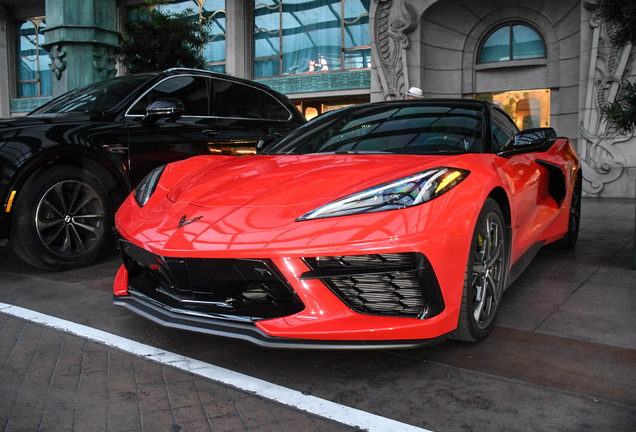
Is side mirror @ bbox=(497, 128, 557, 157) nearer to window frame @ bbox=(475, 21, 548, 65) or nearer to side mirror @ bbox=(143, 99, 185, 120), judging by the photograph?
side mirror @ bbox=(143, 99, 185, 120)

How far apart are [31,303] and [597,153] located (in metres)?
11.2

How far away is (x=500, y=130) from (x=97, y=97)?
143 inches

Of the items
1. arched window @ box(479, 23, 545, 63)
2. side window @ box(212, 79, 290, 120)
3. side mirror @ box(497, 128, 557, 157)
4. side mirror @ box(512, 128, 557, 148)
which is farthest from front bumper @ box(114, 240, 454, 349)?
arched window @ box(479, 23, 545, 63)

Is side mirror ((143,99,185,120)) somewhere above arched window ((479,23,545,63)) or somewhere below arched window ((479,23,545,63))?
below

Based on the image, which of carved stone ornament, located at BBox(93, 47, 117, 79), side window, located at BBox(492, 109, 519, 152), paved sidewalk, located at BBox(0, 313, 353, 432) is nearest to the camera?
paved sidewalk, located at BBox(0, 313, 353, 432)

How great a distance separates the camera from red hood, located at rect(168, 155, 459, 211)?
99.8 inches

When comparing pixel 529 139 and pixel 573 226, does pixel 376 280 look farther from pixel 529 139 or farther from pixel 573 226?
→ pixel 573 226

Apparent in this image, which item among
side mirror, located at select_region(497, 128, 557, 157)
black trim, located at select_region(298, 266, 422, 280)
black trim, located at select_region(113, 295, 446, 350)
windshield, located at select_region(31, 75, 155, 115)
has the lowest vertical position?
black trim, located at select_region(113, 295, 446, 350)

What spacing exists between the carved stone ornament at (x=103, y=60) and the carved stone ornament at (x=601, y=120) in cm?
949

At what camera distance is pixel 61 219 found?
14.4 ft

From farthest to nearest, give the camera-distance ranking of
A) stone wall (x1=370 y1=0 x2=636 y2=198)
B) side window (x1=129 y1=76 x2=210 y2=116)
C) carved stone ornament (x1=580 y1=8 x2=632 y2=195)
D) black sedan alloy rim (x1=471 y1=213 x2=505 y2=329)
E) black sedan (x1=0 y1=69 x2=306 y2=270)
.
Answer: stone wall (x1=370 y1=0 x2=636 y2=198) → carved stone ornament (x1=580 y1=8 x2=632 y2=195) → side window (x1=129 y1=76 x2=210 y2=116) → black sedan (x1=0 y1=69 x2=306 y2=270) → black sedan alloy rim (x1=471 y1=213 x2=505 y2=329)

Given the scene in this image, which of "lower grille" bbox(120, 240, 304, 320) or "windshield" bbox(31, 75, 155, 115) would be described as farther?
"windshield" bbox(31, 75, 155, 115)

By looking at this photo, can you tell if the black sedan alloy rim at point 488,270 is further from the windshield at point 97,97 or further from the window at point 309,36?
the window at point 309,36

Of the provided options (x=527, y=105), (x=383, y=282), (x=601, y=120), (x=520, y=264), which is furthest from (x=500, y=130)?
(x=527, y=105)
